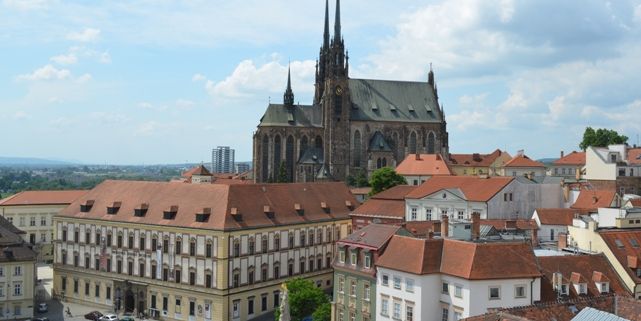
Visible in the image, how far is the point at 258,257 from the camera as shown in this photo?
76.6 m

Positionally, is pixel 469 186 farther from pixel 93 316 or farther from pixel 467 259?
pixel 93 316

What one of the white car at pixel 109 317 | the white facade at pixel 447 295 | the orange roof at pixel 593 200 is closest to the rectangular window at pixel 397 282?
the white facade at pixel 447 295

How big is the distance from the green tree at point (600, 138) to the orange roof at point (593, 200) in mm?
52408

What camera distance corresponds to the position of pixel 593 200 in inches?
3211

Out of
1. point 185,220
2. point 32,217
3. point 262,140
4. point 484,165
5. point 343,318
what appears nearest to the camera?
point 343,318

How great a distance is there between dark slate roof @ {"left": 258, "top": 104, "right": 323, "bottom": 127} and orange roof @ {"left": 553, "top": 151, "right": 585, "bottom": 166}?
47.9 meters

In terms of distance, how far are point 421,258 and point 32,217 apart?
81.6 meters

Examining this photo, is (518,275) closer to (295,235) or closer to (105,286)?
(295,235)

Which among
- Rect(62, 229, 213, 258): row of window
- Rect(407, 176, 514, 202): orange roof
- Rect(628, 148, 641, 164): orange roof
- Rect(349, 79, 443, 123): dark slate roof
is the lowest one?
Rect(62, 229, 213, 258): row of window

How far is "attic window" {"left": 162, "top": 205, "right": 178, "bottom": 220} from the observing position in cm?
7788

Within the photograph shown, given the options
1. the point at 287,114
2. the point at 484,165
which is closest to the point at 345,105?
the point at 287,114

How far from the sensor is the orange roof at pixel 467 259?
46.9 m

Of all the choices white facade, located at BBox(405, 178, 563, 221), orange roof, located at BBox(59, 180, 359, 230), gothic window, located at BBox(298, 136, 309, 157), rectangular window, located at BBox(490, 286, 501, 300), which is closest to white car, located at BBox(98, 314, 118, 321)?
orange roof, located at BBox(59, 180, 359, 230)

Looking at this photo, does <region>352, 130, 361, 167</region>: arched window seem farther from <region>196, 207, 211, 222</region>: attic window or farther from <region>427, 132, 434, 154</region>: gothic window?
<region>196, 207, 211, 222</region>: attic window
